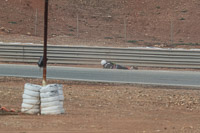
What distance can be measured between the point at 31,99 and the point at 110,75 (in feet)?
24.1

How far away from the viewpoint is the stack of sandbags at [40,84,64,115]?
9180 millimetres

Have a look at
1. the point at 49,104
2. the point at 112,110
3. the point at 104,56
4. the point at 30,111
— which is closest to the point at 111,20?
the point at 104,56

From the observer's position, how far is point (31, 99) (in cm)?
939

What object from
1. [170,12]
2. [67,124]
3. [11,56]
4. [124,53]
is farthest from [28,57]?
[170,12]

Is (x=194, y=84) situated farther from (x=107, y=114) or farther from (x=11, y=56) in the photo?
(x=11, y=56)

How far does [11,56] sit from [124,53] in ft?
14.9

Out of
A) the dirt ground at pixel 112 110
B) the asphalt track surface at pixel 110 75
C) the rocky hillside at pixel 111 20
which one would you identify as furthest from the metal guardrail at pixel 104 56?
the rocky hillside at pixel 111 20

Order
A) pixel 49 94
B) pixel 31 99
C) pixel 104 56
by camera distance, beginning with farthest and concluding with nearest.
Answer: pixel 104 56
pixel 31 99
pixel 49 94

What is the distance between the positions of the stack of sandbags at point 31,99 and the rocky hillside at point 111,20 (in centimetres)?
1812

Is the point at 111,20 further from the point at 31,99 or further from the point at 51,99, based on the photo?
the point at 51,99

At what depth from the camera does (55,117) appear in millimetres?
9188

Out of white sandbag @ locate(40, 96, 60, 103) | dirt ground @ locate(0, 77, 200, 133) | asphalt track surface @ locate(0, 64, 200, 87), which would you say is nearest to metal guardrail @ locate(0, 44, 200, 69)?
asphalt track surface @ locate(0, 64, 200, 87)

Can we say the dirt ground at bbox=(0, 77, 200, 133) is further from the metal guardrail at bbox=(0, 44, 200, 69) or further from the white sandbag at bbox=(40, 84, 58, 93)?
the metal guardrail at bbox=(0, 44, 200, 69)

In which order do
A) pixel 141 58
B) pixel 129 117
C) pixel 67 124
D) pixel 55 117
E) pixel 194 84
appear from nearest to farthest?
pixel 67 124, pixel 55 117, pixel 129 117, pixel 194 84, pixel 141 58
